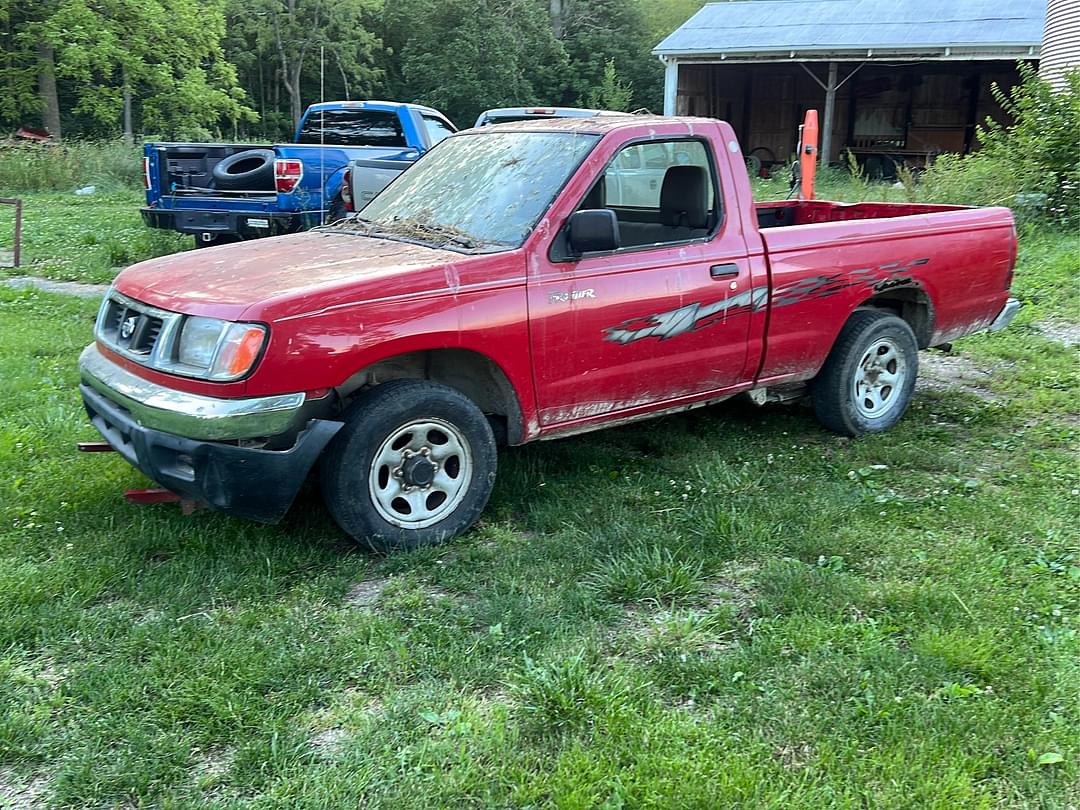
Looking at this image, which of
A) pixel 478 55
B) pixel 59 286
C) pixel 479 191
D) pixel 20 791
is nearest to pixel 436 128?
pixel 59 286

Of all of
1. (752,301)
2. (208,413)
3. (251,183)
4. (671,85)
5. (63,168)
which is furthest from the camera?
(671,85)

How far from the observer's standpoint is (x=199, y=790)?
2.72 m

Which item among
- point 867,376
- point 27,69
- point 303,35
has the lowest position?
point 867,376

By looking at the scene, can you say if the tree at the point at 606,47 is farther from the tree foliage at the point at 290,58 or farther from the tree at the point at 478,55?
the tree at the point at 478,55

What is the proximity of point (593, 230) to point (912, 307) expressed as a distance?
9.38 feet

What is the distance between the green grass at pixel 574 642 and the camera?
9.16ft

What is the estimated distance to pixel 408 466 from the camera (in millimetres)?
4156

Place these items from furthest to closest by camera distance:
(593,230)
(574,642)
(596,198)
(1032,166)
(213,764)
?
(1032,166) → (596,198) → (593,230) → (574,642) → (213,764)

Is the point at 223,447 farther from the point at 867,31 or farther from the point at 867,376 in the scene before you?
the point at 867,31

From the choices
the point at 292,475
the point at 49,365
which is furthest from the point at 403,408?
the point at 49,365

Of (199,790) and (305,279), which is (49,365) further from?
(199,790)

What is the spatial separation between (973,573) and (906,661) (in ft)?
2.79

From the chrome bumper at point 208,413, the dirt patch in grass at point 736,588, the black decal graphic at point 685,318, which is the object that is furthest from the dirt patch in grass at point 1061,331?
the chrome bumper at point 208,413

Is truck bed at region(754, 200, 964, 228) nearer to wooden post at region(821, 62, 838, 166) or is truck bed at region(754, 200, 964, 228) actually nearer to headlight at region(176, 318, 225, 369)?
headlight at region(176, 318, 225, 369)
